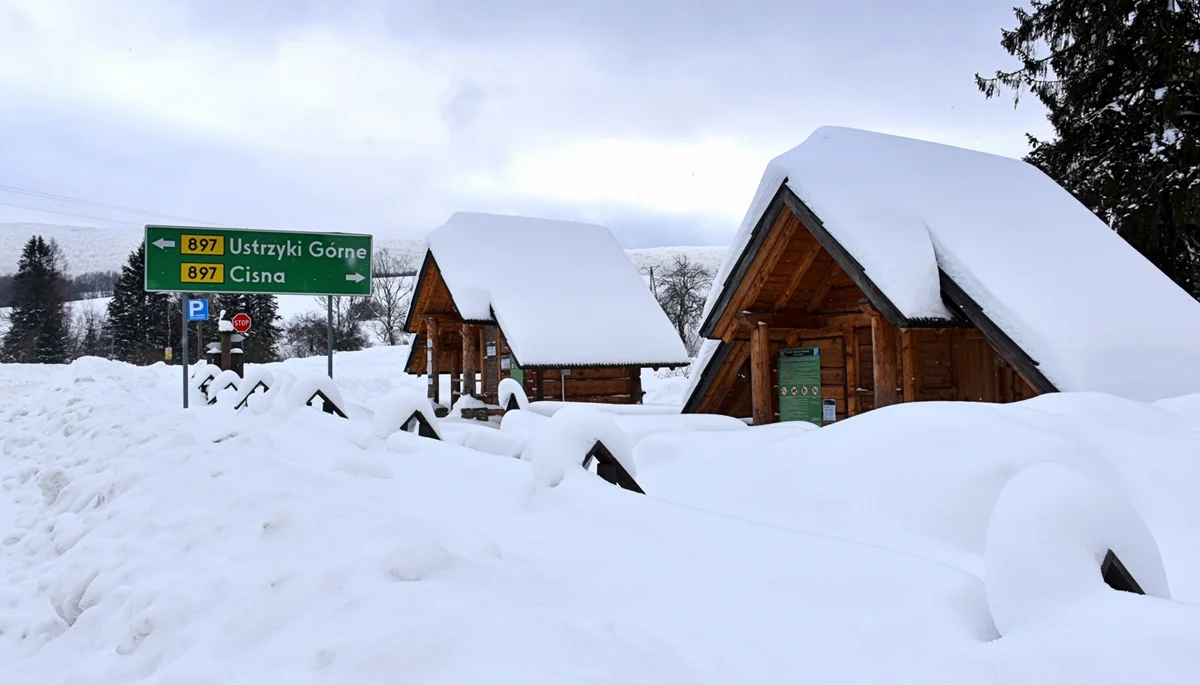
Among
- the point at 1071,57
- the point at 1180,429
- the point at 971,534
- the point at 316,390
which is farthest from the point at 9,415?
the point at 1071,57

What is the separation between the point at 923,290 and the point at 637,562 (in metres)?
6.76

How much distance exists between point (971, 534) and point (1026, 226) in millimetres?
7454

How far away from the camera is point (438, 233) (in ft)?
66.7

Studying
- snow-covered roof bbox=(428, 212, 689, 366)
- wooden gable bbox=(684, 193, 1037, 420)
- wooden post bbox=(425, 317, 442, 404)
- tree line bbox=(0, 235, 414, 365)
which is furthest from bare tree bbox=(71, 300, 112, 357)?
wooden gable bbox=(684, 193, 1037, 420)

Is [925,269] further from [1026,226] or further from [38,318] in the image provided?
[38,318]

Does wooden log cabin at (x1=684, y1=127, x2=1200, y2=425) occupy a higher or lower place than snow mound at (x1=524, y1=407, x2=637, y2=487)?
higher

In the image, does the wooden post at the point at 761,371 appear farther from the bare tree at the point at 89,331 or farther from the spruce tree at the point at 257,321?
the bare tree at the point at 89,331

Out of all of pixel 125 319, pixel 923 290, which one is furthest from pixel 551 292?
pixel 125 319

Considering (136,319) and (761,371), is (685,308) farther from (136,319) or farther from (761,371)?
(761,371)

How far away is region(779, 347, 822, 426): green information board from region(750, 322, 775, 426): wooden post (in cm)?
61

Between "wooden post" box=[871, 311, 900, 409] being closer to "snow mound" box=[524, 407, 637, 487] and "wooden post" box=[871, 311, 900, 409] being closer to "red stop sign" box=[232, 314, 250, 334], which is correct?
"snow mound" box=[524, 407, 637, 487]

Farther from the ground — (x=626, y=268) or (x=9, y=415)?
(x=626, y=268)

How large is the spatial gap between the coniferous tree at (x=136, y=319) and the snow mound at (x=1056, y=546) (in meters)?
57.0

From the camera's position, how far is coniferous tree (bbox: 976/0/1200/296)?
15219 millimetres
